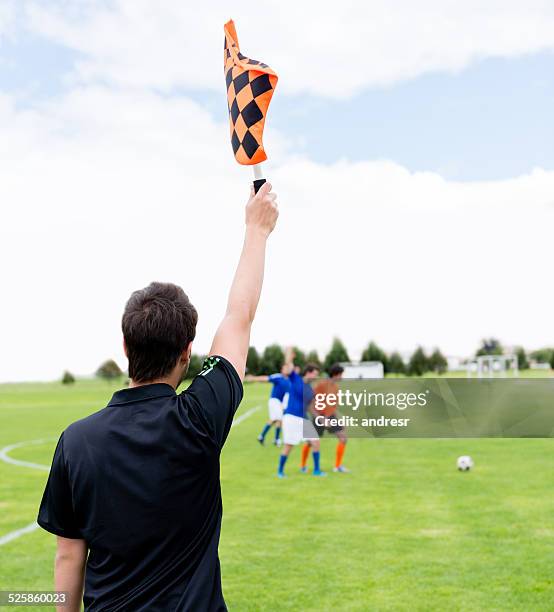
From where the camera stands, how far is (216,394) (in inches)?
87.9

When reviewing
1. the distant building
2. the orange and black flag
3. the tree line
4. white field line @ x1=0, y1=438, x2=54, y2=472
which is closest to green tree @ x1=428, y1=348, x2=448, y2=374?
the tree line

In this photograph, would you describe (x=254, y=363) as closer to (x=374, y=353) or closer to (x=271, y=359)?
(x=271, y=359)

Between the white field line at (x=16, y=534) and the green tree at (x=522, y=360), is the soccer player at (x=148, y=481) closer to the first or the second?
the white field line at (x=16, y=534)

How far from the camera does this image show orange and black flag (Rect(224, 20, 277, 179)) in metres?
2.87

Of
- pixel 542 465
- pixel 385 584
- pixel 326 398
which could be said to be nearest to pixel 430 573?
pixel 385 584

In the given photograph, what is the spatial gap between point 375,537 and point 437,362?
3224 inches

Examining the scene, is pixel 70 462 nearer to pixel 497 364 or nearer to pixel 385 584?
pixel 385 584

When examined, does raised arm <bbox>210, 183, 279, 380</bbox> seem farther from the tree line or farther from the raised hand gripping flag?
the tree line

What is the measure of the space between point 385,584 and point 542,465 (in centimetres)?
953

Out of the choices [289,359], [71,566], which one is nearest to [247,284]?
[71,566]

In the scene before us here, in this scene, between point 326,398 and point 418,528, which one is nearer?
point 418,528

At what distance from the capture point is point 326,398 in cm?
1494

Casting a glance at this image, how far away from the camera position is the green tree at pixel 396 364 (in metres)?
93.1

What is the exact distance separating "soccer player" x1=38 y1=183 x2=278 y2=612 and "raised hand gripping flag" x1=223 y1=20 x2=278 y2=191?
83 cm
